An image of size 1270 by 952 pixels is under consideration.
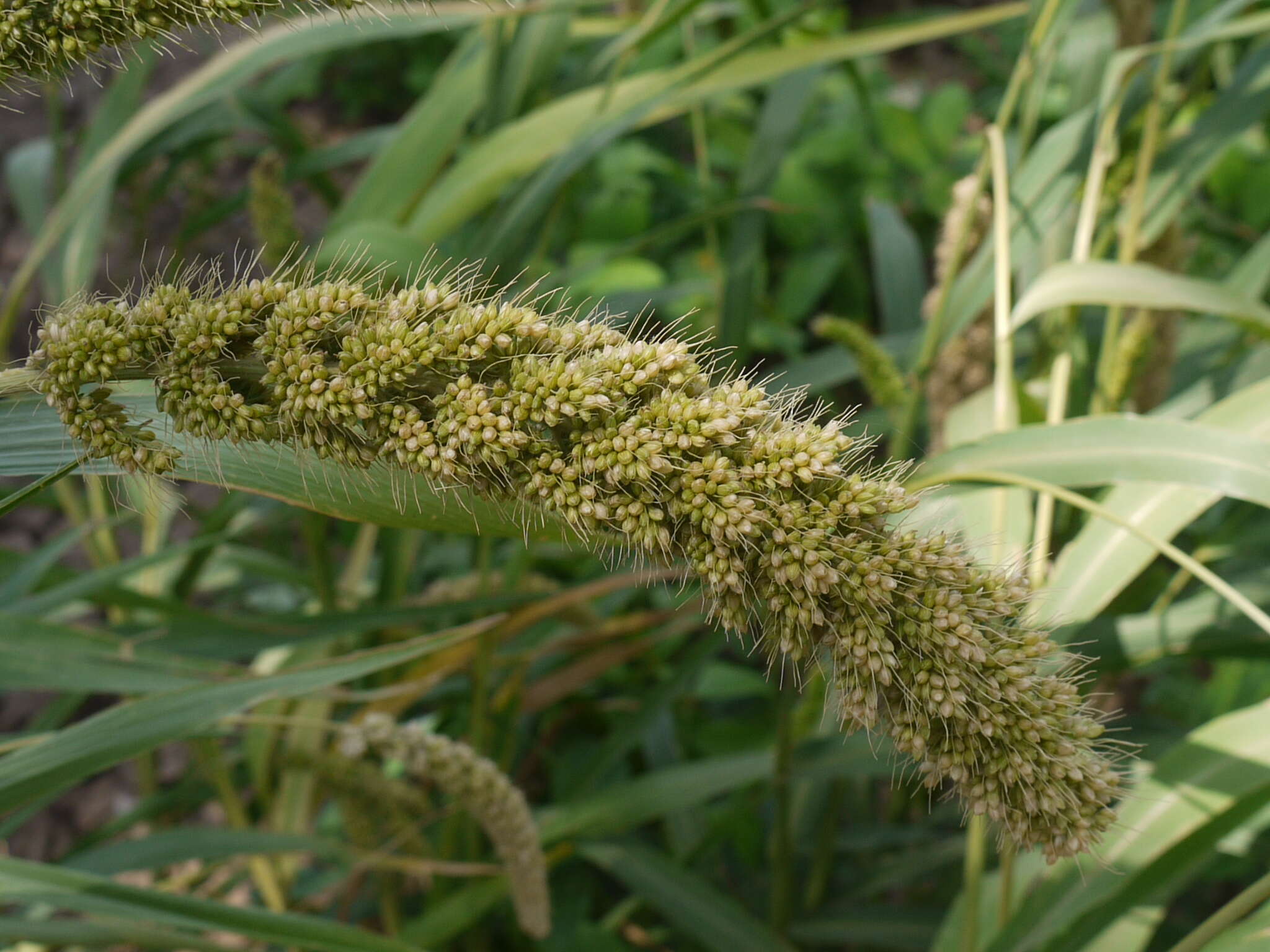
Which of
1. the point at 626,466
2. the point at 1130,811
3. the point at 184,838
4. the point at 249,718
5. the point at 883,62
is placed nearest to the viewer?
the point at 626,466

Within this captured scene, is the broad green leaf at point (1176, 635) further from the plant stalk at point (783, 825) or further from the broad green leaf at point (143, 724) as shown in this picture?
the broad green leaf at point (143, 724)

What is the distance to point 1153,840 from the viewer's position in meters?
1.13

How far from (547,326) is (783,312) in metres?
2.66

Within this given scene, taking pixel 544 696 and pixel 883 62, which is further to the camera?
pixel 883 62

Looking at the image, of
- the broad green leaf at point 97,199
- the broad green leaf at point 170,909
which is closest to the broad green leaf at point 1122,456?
the broad green leaf at point 170,909

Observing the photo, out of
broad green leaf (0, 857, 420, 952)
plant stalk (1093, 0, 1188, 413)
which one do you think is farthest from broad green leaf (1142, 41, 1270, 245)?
broad green leaf (0, 857, 420, 952)

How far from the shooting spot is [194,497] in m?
3.34

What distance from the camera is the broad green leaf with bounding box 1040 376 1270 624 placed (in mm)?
1132

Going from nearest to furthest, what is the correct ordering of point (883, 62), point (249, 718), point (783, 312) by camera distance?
point (249, 718), point (783, 312), point (883, 62)

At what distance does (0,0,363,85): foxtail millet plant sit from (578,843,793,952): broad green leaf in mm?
1454

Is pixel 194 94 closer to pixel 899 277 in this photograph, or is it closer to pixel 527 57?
pixel 527 57

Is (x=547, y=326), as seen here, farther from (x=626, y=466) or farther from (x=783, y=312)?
(x=783, y=312)

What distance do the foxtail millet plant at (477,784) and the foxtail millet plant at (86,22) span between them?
0.82 m

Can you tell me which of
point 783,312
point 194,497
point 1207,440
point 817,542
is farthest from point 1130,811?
point 194,497
